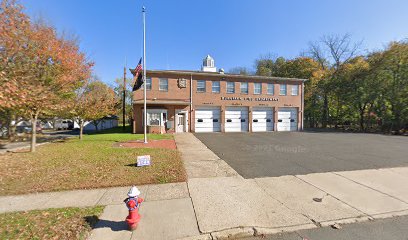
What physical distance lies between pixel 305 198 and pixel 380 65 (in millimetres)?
28829

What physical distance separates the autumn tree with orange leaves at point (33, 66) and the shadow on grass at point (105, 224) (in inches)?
106

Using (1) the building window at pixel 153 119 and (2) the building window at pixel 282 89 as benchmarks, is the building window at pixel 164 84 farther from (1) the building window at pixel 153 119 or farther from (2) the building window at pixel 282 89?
(2) the building window at pixel 282 89

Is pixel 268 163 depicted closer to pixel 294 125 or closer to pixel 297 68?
pixel 294 125

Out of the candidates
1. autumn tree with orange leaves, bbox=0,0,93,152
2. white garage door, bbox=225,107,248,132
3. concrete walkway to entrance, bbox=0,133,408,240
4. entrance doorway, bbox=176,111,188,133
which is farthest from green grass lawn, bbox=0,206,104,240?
white garage door, bbox=225,107,248,132

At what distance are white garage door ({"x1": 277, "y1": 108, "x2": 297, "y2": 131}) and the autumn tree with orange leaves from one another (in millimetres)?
21288

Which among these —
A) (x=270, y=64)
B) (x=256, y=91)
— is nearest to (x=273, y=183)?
(x=256, y=91)

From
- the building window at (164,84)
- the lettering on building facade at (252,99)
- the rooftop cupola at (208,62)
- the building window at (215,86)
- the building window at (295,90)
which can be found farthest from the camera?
the rooftop cupola at (208,62)

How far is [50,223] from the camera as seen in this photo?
3395mm

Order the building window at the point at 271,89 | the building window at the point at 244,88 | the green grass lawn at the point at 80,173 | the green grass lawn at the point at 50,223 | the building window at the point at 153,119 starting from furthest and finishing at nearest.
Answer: the building window at the point at 271,89, the building window at the point at 244,88, the building window at the point at 153,119, the green grass lawn at the point at 80,173, the green grass lawn at the point at 50,223

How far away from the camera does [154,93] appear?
1984cm

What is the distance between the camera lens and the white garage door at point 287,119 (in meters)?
23.9

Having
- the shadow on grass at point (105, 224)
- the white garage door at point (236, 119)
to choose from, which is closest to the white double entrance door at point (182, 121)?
the white garage door at point (236, 119)

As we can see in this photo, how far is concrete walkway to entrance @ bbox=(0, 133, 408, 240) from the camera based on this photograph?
3.34 meters

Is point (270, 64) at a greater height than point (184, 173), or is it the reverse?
point (270, 64)
